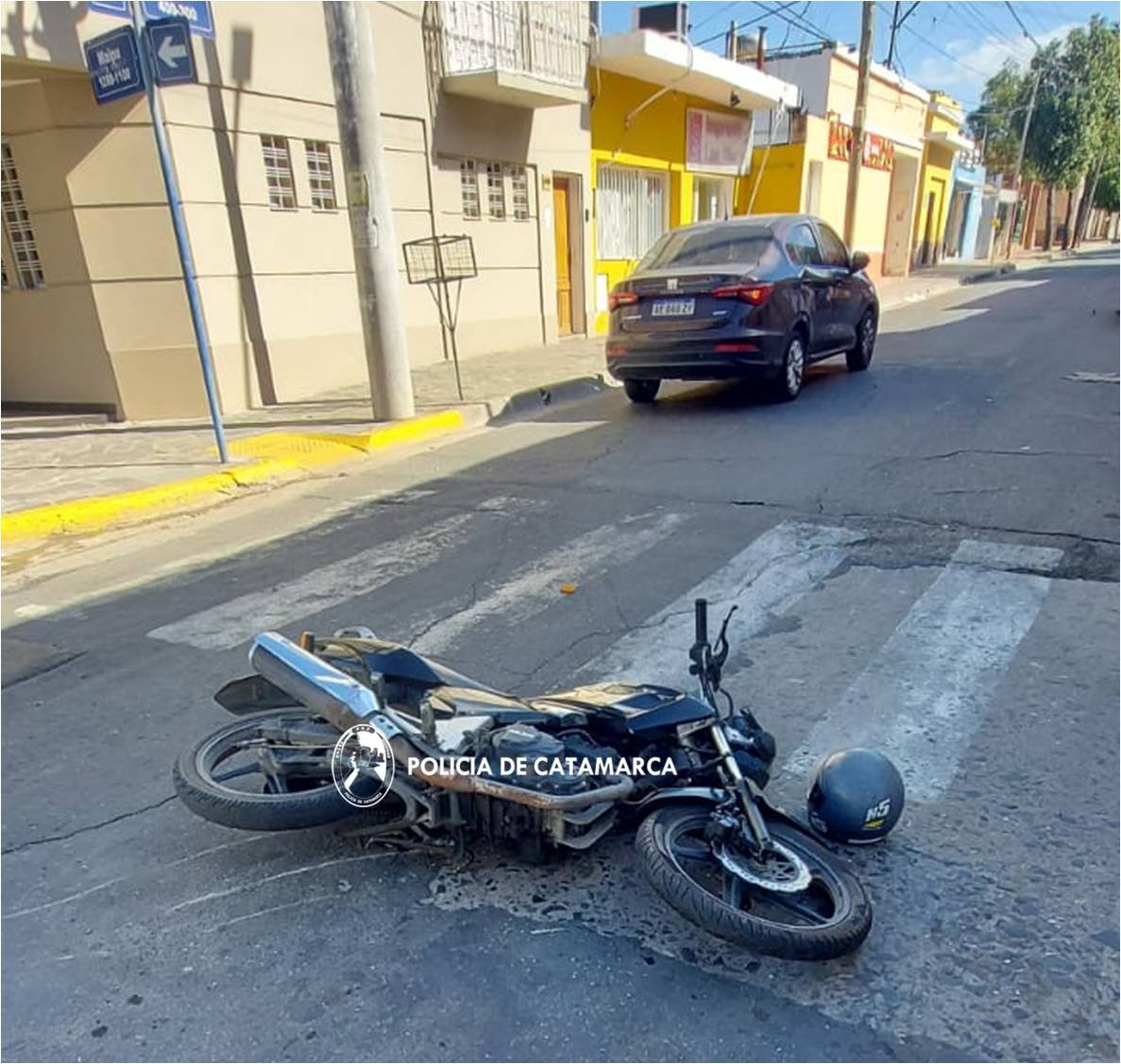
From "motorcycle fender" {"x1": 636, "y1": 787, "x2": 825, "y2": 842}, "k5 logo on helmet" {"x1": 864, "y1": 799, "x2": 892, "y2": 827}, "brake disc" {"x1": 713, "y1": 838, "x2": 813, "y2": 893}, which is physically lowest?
"k5 logo on helmet" {"x1": 864, "y1": 799, "x2": 892, "y2": 827}

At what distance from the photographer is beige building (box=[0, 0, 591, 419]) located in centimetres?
859

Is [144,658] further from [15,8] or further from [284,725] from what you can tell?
[15,8]

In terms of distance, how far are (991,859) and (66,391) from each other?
10371mm

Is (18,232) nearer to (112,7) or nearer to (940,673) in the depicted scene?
(112,7)

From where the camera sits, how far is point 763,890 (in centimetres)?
217

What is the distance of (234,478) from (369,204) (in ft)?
10.7

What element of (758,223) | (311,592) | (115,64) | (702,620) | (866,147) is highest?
(866,147)

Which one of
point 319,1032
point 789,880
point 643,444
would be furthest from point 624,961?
point 643,444

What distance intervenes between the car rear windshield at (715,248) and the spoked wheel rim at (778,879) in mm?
7358

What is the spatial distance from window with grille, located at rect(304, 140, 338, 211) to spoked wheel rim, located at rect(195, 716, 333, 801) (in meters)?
9.17

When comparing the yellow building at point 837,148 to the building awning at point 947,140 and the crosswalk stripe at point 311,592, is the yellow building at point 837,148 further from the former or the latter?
the crosswalk stripe at point 311,592

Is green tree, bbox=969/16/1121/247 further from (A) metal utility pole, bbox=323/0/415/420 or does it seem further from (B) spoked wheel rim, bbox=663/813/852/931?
(B) spoked wheel rim, bbox=663/813/852/931

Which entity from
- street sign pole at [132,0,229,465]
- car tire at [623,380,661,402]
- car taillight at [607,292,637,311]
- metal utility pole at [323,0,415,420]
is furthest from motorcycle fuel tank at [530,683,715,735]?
car tire at [623,380,661,402]

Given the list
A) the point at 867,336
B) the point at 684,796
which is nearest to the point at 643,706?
the point at 684,796
